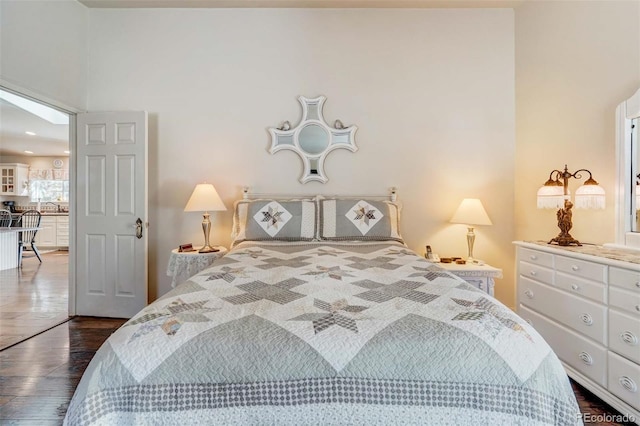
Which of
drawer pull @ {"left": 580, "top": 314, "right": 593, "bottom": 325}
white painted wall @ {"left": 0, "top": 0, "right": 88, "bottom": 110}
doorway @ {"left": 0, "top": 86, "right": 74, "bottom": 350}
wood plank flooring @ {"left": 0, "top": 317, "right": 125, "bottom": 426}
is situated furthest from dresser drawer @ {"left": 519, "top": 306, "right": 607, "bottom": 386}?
white painted wall @ {"left": 0, "top": 0, "right": 88, "bottom": 110}

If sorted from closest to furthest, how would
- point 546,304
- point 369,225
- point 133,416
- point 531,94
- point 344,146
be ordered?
point 133,416
point 546,304
point 369,225
point 531,94
point 344,146

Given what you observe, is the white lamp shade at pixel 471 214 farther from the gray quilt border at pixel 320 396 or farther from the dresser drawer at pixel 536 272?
the gray quilt border at pixel 320 396

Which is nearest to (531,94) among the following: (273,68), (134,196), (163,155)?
(273,68)

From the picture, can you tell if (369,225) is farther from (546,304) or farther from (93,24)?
(93,24)

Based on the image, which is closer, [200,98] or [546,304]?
[546,304]

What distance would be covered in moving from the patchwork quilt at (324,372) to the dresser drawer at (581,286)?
1.11 meters

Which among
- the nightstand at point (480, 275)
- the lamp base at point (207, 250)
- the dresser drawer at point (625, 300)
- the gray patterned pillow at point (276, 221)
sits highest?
the gray patterned pillow at point (276, 221)

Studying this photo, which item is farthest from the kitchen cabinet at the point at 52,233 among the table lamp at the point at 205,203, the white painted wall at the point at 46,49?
the table lamp at the point at 205,203

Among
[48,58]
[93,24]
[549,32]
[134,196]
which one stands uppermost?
[93,24]

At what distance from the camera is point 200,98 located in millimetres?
3146

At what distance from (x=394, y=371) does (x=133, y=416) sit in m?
0.70

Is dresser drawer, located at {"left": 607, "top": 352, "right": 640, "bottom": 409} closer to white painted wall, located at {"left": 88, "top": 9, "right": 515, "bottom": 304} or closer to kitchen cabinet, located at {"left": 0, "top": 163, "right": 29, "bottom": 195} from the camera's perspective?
white painted wall, located at {"left": 88, "top": 9, "right": 515, "bottom": 304}

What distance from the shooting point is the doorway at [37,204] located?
2975 millimetres

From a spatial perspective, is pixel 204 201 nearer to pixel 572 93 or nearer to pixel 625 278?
pixel 625 278
